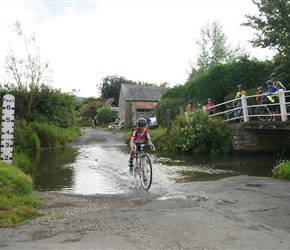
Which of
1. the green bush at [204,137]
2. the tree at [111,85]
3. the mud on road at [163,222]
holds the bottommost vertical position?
the mud on road at [163,222]

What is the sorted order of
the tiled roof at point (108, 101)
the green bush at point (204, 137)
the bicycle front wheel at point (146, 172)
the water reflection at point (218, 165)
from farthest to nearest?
the tiled roof at point (108, 101), the green bush at point (204, 137), the water reflection at point (218, 165), the bicycle front wheel at point (146, 172)

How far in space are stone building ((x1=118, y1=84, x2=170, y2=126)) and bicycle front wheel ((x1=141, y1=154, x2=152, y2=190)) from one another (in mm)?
41134

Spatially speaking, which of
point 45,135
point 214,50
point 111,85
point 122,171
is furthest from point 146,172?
point 111,85

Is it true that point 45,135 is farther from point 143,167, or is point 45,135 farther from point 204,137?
point 143,167

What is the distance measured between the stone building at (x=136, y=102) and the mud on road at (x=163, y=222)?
43.0 m

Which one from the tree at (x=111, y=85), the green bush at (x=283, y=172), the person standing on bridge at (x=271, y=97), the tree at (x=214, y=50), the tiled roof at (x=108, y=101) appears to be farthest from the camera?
the tree at (x=111, y=85)

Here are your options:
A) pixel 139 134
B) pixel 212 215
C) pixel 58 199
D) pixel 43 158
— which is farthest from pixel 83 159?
pixel 212 215

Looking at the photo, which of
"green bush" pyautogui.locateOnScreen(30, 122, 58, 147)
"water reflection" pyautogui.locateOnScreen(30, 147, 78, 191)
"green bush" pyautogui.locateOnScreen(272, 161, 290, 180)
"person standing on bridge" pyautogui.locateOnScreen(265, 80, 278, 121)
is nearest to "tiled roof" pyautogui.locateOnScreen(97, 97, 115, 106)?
"green bush" pyautogui.locateOnScreen(30, 122, 58, 147)

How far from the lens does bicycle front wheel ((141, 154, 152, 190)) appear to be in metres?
7.77

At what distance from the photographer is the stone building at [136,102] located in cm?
5015

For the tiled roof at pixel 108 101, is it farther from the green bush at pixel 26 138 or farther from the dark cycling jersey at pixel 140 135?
the dark cycling jersey at pixel 140 135

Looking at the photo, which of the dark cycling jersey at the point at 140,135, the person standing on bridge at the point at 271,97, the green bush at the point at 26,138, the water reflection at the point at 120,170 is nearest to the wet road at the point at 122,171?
the water reflection at the point at 120,170

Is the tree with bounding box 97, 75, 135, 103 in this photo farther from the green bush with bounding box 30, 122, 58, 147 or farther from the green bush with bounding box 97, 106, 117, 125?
the green bush with bounding box 30, 122, 58, 147

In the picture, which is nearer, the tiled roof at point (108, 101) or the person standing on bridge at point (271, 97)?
the person standing on bridge at point (271, 97)
